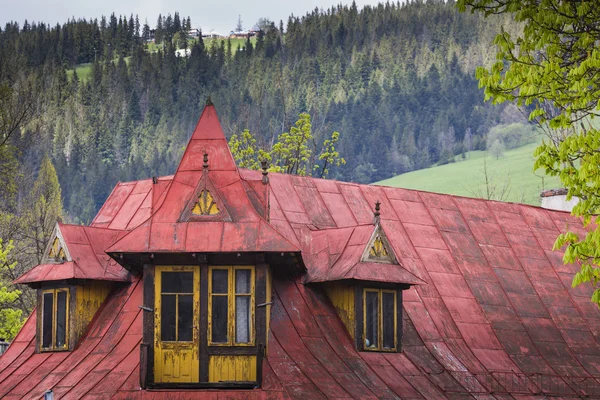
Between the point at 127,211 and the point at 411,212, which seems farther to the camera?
the point at 411,212

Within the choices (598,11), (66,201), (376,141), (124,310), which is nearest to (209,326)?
(124,310)

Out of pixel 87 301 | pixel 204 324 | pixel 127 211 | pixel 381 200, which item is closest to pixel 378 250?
pixel 204 324

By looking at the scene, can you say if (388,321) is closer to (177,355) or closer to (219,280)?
(219,280)

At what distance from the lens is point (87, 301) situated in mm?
29125

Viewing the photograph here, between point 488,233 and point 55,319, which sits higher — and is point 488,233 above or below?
above

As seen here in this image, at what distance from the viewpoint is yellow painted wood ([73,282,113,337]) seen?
94.7 feet

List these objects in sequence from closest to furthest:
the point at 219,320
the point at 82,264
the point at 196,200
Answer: the point at 219,320 < the point at 196,200 < the point at 82,264

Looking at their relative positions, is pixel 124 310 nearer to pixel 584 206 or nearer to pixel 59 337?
pixel 59 337

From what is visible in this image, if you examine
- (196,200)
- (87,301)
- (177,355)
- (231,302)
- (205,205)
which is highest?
(196,200)

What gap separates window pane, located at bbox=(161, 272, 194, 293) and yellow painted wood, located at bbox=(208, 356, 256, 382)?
5.18 ft

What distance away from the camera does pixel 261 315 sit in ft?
88.0

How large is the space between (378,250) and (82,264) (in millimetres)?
6817

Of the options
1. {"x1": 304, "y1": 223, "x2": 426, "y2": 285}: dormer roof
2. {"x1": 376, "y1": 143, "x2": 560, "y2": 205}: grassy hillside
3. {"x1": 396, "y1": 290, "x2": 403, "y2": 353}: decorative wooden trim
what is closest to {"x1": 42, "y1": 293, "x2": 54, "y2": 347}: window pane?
{"x1": 304, "y1": 223, "x2": 426, "y2": 285}: dormer roof

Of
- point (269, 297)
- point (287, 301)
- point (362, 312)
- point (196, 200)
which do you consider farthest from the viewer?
point (362, 312)
